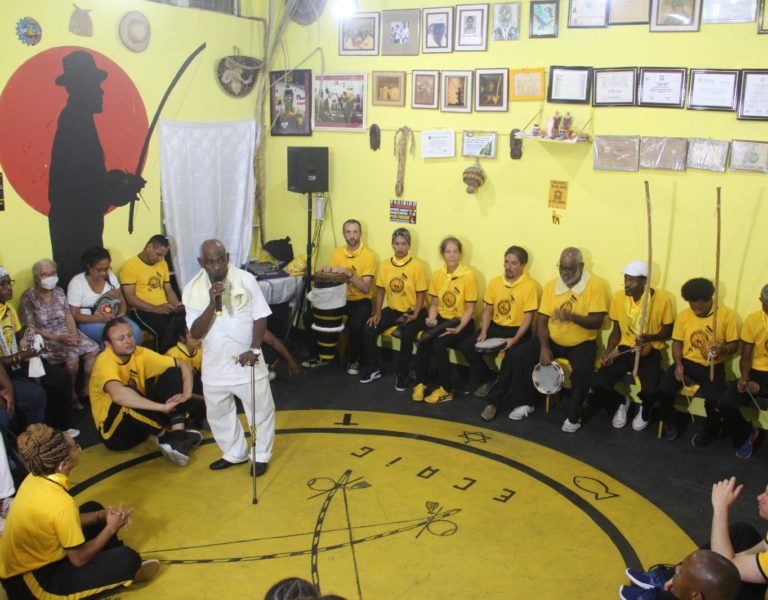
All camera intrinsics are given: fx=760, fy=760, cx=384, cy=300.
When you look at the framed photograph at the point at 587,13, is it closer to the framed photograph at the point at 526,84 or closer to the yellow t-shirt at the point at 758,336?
the framed photograph at the point at 526,84

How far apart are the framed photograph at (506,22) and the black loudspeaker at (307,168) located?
2.00m

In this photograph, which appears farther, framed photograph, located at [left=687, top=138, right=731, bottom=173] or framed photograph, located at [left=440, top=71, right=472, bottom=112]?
framed photograph, located at [left=440, top=71, right=472, bottom=112]

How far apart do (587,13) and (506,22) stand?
713 mm

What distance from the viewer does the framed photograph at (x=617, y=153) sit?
19.7ft

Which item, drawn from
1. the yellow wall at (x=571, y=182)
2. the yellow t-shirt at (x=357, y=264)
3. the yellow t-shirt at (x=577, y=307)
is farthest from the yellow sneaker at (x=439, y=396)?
the yellow t-shirt at (x=357, y=264)

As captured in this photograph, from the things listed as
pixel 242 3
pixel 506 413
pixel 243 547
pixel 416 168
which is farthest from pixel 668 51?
pixel 243 547

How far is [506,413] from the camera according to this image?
20.4 ft

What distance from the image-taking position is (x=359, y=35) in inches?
286

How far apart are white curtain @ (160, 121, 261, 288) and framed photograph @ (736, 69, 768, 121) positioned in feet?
15.1

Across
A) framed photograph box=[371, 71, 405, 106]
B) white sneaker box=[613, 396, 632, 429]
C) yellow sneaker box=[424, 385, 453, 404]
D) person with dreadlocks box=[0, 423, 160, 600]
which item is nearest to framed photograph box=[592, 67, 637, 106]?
framed photograph box=[371, 71, 405, 106]

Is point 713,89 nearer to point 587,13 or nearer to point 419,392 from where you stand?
point 587,13

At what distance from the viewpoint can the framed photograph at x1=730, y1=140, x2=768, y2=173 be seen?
550cm

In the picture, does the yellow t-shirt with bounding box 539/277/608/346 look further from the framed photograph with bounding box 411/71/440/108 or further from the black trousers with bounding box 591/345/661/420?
the framed photograph with bounding box 411/71/440/108

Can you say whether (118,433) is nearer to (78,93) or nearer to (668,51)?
(78,93)
